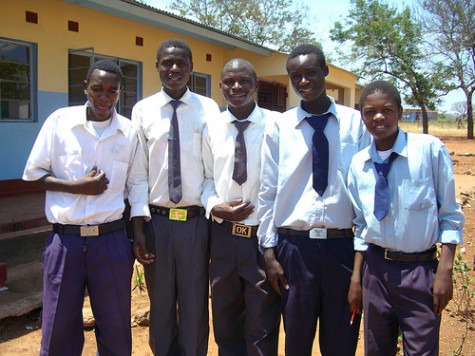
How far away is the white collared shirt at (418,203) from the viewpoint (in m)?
2.18

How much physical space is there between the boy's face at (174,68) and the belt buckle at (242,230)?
941 mm

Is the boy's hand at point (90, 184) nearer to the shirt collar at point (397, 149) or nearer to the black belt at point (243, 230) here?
the black belt at point (243, 230)

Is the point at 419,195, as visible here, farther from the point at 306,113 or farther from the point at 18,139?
the point at 18,139

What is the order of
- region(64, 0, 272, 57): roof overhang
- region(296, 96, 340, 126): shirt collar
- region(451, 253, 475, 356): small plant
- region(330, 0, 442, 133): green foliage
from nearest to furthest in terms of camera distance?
region(296, 96, 340, 126): shirt collar, region(451, 253, 475, 356): small plant, region(64, 0, 272, 57): roof overhang, region(330, 0, 442, 133): green foliage

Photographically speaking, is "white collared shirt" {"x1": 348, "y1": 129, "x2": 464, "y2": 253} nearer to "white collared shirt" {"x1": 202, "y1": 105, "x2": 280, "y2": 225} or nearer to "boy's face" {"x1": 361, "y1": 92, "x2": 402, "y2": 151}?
"boy's face" {"x1": 361, "y1": 92, "x2": 402, "y2": 151}

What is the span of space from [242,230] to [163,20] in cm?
720

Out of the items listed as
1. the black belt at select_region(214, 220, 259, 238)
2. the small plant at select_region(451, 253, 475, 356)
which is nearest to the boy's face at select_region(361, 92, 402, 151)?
the black belt at select_region(214, 220, 259, 238)

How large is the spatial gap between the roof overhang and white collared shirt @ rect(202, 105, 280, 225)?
222 inches

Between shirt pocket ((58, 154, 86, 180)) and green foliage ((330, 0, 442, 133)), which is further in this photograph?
green foliage ((330, 0, 442, 133))

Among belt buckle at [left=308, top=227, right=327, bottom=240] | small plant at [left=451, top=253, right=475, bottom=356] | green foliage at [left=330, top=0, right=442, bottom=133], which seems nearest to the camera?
belt buckle at [left=308, top=227, right=327, bottom=240]

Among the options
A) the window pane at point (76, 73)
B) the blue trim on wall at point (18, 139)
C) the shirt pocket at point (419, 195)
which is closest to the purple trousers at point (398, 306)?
the shirt pocket at point (419, 195)

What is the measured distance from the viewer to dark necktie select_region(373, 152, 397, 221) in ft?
7.26

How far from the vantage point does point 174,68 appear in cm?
285

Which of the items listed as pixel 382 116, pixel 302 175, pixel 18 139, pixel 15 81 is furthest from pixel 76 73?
pixel 382 116
